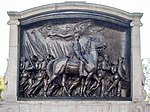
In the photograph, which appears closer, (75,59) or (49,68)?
(49,68)

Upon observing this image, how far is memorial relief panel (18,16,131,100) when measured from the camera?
1172cm

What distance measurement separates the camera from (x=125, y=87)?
1202 cm

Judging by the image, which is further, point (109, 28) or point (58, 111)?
point (109, 28)

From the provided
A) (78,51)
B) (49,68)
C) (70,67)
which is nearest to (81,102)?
(70,67)

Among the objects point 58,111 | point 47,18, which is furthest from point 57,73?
point 47,18

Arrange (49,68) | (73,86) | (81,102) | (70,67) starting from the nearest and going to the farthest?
(81,102) < (70,67) < (49,68) < (73,86)

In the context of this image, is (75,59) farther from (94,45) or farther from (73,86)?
Result: (73,86)

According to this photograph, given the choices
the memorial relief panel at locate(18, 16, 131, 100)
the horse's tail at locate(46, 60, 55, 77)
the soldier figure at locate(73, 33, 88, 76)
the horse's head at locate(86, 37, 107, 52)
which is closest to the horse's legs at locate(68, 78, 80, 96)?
the memorial relief panel at locate(18, 16, 131, 100)

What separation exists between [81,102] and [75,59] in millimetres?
1613

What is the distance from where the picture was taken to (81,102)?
37.7ft

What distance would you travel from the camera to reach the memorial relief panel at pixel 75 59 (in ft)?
38.4

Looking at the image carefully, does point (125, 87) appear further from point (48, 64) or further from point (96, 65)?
point (48, 64)

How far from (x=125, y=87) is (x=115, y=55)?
1.27 meters

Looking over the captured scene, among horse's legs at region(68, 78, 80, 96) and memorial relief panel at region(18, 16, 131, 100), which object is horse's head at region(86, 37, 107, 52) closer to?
memorial relief panel at region(18, 16, 131, 100)
